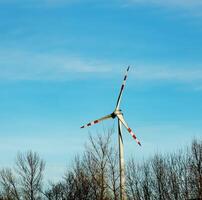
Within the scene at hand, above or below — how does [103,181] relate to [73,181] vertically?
below

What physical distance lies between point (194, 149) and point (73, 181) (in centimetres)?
1695

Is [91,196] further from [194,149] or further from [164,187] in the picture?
[194,149]

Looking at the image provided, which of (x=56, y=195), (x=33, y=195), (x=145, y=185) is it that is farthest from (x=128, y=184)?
(x=56, y=195)

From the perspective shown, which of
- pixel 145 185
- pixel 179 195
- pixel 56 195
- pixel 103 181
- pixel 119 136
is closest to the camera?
pixel 119 136

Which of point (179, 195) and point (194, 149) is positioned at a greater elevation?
point (194, 149)

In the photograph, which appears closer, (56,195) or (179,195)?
(179,195)

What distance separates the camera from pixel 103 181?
43562 mm

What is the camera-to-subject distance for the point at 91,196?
55969mm

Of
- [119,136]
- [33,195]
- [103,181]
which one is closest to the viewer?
[119,136]

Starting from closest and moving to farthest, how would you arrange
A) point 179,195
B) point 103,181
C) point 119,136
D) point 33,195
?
point 119,136 < point 103,181 < point 179,195 < point 33,195

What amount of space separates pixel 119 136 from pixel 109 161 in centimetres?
615

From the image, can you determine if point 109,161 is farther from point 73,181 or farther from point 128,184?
point 73,181

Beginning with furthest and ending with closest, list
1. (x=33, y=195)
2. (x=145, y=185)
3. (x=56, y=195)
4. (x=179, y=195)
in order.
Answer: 1. (x=56, y=195)
2. (x=33, y=195)
3. (x=145, y=185)
4. (x=179, y=195)

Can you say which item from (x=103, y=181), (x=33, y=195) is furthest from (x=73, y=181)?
(x=103, y=181)
